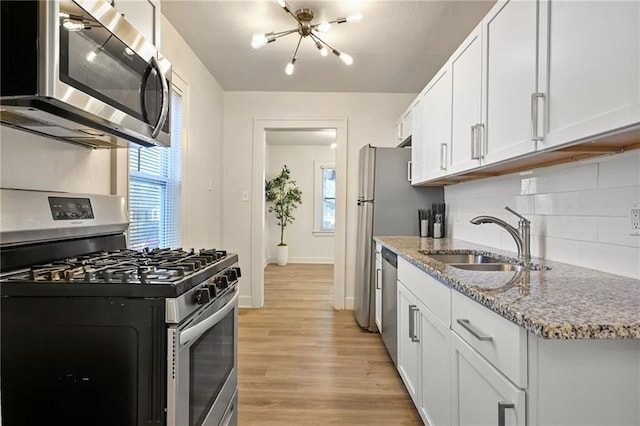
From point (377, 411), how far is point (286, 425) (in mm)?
506

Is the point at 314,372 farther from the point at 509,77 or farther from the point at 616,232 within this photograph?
the point at 509,77

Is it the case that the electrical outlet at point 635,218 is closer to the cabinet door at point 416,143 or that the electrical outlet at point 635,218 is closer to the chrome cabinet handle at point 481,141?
the chrome cabinet handle at point 481,141

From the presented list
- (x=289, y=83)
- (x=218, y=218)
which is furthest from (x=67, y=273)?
(x=289, y=83)

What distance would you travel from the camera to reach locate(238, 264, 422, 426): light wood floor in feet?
6.41

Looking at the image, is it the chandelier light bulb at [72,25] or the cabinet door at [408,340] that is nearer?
the chandelier light bulb at [72,25]

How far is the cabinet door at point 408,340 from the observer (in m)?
1.89

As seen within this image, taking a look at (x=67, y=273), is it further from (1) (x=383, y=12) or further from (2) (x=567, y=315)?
(1) (x=383, y=12)

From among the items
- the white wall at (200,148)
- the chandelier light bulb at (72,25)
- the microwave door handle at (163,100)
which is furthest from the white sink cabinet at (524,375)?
the white wall at (200,148)

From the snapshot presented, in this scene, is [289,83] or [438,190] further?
[289,83]

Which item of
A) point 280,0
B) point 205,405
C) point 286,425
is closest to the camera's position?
point 205,405

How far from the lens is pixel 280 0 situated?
199cm

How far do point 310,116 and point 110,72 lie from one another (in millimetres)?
2901

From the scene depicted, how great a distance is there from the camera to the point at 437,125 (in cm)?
248

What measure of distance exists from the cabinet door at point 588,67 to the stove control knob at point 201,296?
1291 mm
